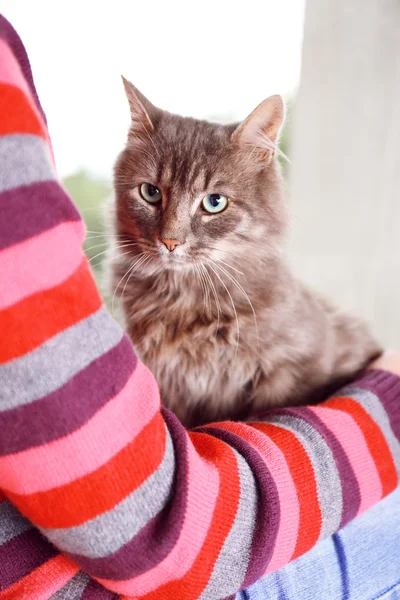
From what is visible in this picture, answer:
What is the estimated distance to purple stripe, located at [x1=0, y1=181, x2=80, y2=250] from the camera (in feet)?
1.82

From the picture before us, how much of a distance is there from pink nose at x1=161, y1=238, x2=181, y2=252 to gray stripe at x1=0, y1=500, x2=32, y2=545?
554mm

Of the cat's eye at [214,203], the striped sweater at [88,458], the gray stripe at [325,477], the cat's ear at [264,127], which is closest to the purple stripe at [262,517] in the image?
the striped sweater at [88,458]

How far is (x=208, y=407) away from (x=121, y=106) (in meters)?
0.99

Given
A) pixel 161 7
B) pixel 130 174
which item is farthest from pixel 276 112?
pixel 161 7

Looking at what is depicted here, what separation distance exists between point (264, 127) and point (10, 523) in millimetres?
868

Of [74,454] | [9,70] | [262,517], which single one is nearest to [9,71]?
[9,70]

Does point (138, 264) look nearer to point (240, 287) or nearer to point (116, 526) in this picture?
point (240, 287)

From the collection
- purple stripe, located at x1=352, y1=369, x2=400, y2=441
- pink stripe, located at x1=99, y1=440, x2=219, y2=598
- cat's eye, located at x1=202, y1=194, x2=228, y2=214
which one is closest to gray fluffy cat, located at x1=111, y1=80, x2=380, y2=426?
cat's eye, located at x1=202, y1=194, x2=228, y2=214

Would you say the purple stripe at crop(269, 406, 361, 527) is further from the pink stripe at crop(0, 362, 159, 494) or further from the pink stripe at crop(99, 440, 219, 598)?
the pink stripe at crop(0, 362, 159, 494)

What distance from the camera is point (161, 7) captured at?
5.91ft

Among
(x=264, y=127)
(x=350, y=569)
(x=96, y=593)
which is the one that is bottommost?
(x=350, y=569)

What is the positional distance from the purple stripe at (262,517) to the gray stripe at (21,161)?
0.47 meters

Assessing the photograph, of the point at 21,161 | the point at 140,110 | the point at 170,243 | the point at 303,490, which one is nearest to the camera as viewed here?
the point at 21,161

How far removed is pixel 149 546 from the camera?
640 mm
